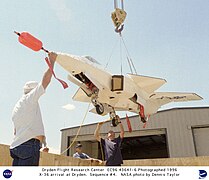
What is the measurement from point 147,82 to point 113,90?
199cm

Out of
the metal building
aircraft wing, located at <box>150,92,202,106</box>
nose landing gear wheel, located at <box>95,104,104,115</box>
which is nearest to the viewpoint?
nose landing gear wheel, located at <box>95,104,104,115</box>

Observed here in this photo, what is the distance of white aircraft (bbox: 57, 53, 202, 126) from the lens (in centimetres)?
618

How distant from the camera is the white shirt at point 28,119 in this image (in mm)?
2893

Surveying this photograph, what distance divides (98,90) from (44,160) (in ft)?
10.0

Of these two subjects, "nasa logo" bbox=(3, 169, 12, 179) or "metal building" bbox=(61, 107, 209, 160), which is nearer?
"nasa logo" bbox=(3, 169, 12, 179)

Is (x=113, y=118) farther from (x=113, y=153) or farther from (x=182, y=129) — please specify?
(x=182, y=129)

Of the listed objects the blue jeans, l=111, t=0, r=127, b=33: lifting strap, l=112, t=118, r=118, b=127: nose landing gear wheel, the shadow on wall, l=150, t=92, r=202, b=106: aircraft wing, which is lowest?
the blue jeans

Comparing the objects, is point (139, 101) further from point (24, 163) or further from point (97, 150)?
point (97, 150)

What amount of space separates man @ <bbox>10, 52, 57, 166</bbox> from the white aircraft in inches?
113

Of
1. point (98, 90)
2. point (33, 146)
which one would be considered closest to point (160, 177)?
point (33, 146)

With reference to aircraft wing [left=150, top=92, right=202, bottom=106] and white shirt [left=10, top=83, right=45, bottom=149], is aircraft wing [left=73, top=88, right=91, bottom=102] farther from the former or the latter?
white shirt [left=10, top=83, right=45, bottom=149]

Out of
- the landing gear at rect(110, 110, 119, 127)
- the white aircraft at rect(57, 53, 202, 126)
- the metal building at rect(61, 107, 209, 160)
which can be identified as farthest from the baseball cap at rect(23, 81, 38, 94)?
the metal building at rect(61, 107, 209, 160)

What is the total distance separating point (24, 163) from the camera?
283cm

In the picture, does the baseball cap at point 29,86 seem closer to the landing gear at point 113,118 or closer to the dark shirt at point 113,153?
the dark shirt at point 113,153
